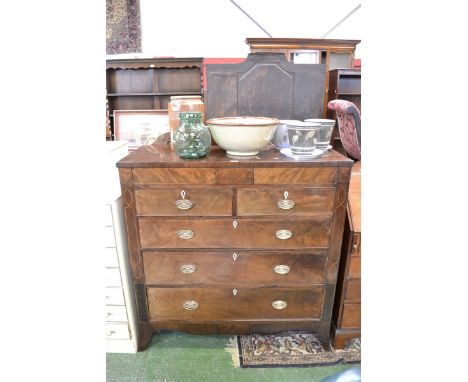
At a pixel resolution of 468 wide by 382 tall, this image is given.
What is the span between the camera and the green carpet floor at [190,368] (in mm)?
1443

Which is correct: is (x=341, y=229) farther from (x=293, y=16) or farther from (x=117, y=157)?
(x=293, y=16)

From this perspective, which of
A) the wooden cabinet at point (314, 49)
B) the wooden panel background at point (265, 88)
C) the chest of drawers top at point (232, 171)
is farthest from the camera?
the wooden cabinet at point (314, 49)

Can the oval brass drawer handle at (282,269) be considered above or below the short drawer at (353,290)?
above

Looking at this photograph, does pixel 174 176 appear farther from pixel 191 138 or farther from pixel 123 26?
pixel 123 26

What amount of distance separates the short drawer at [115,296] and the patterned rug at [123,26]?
12.8 ft

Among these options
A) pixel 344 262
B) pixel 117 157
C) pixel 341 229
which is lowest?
pixel 344 262

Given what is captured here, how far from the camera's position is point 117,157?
5.48 ft

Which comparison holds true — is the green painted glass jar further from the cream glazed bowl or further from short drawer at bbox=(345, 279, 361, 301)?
short drawer at bbox=(345, 279, 361, 301)

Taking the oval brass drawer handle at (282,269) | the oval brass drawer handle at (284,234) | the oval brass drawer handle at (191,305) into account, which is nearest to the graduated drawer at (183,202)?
the oval brass drawer handle at (284,234)

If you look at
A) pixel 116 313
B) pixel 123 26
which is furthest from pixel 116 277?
pixel 123 26

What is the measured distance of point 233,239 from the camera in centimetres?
139

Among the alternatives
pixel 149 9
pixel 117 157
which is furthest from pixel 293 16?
pixel 117 157

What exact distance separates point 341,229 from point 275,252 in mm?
321

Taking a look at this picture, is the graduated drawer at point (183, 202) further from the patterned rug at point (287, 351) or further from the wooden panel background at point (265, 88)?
the patterned rug at point (287, 351)
